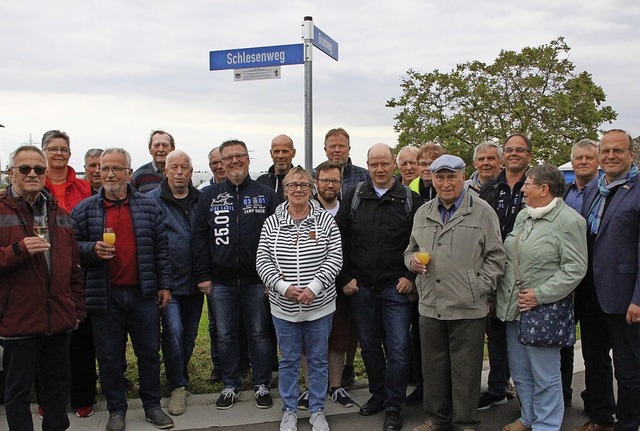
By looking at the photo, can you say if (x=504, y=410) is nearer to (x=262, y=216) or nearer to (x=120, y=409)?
(x=262, y=216)

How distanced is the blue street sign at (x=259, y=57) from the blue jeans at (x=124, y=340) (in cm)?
363

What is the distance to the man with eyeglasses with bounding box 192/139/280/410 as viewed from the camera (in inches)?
197

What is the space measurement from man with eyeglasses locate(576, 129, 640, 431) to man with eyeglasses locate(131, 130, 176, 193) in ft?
13.2

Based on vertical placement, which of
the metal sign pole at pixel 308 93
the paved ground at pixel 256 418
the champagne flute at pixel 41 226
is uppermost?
the metal sign pole at pixel 308 93

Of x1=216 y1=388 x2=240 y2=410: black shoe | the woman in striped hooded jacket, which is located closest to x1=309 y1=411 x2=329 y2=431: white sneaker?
the woman in striped hooded jacket

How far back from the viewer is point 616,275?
4.22m

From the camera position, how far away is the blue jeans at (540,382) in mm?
4324

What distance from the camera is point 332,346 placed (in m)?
5.25

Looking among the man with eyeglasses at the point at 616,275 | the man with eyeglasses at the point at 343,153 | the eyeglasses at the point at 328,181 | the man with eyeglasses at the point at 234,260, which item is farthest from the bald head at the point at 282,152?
the man with eyeglasses at the point at 616,275

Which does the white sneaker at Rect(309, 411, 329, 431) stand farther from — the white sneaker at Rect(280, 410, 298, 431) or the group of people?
the white sneaker at Rect(280, 410, 298, 431)

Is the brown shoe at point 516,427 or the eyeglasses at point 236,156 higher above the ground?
the eyeglasses at point 236,156

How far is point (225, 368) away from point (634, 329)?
3341mm

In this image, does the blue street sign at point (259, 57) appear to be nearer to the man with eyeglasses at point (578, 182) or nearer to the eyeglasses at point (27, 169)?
the man with eyeglasses at point (578, 182)

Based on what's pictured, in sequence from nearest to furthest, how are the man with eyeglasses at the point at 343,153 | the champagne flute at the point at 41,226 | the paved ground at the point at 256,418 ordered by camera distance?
1. the champagne flute at the point at 41,226
2. the paved ground at the point at 256,418
3. the man with eyeglasses at the point at 343,153
